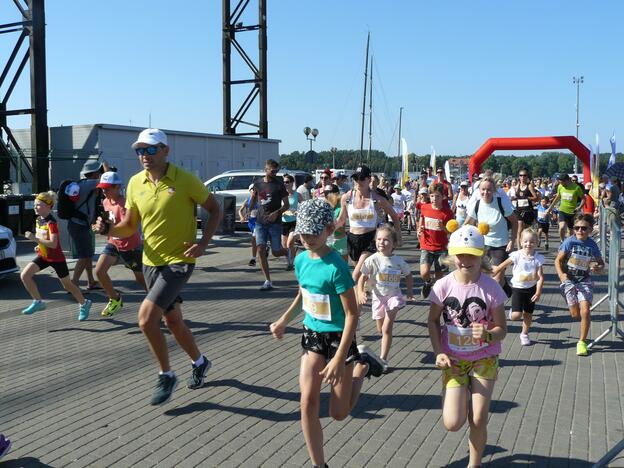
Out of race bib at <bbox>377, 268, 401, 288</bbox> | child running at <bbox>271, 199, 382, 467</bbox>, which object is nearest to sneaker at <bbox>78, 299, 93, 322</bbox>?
race bib at <bbox>377, 268, 401, 288</bbox>

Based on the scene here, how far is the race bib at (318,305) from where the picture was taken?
3.66 m

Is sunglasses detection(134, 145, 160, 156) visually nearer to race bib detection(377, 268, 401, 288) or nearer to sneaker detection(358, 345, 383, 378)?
sneaker detection(358, 345, 383, 378)

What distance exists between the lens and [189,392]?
5.34 metres

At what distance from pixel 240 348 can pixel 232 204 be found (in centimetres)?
1144

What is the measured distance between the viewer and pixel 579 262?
21.7ft

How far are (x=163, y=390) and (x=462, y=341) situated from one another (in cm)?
245

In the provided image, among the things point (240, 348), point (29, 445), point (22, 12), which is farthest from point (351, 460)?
point (22, 12)

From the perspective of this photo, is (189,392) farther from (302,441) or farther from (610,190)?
(610,190)

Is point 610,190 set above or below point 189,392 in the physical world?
above

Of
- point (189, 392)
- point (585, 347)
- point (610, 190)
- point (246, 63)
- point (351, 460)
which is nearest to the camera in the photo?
point (351, 460)

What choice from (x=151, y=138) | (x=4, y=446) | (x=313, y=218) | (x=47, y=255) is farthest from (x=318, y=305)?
(x=47, y=255)

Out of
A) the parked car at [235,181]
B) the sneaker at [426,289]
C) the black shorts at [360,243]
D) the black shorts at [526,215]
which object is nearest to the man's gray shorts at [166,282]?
the black shorts at [360,243]

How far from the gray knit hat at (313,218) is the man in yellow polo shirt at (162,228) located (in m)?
1.57

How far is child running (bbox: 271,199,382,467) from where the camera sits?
3520mm
